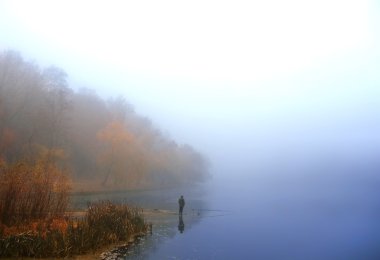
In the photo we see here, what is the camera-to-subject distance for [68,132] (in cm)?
8688

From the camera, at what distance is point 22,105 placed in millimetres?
73188

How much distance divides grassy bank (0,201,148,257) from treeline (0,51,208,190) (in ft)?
95.1

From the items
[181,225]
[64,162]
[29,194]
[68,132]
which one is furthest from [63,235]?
[68,132]

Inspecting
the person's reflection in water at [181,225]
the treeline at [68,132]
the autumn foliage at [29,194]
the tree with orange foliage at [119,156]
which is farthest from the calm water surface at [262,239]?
the tree with orange foliage at [119,156]

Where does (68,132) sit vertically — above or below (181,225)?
above

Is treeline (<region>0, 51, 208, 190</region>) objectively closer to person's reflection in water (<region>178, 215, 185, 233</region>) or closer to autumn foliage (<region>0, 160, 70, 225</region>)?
person's reflection in water (<region>178, 215, 185, 233</region>)

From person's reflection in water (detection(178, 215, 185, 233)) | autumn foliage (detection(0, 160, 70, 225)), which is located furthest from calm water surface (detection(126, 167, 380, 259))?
autumn foliage (detection(0, 160, 70, 225))

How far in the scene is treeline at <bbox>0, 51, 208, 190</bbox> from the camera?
228ft

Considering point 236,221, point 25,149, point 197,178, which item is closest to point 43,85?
point 25,149

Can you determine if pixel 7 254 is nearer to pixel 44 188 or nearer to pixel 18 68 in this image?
pixel 44 188

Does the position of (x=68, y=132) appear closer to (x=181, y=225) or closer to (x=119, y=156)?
(x=119, y=156)

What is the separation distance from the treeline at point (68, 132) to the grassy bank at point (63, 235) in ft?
95.1

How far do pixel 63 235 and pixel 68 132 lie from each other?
6780 centimetres

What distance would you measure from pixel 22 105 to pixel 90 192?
814 inches
